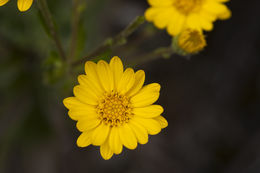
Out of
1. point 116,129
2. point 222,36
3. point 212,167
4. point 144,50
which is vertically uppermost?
point 144,50

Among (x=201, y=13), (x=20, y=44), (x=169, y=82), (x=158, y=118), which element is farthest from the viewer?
(x=169, y=82)

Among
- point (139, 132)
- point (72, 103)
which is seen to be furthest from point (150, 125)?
point (72, 103)

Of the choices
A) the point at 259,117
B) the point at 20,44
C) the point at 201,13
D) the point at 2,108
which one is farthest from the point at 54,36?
the point at 259,117

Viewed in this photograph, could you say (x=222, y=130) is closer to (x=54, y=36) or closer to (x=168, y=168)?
(x=168, y=168)

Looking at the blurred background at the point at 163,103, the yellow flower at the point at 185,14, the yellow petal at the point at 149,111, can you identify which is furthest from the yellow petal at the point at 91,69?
the blurred background at the point at 163,103

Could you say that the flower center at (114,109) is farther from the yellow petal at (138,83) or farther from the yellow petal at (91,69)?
the yellow petal at (91,69)

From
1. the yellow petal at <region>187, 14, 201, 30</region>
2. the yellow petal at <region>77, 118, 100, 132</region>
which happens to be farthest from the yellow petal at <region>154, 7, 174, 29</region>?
the yellow petal at <region>77, 118, 100, 132</region>
